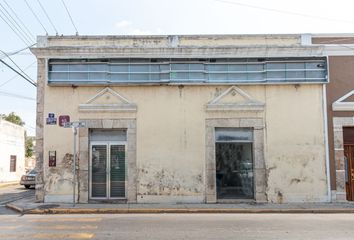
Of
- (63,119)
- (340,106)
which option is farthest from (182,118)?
(340,106)

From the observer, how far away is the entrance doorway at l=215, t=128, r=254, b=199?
15.9m

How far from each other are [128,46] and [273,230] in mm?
9107

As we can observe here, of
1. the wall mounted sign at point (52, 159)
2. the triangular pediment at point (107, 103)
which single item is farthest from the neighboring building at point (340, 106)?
the wall mounted sign at point (52, 159)

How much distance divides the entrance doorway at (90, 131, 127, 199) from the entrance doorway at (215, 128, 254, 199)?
3716 millimetres

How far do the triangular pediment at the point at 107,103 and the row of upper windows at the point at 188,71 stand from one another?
0.48 meters

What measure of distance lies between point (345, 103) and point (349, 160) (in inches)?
91.1

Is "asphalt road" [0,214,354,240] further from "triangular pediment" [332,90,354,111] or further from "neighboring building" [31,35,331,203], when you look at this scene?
"triangular pediment" [332,90,354,111]

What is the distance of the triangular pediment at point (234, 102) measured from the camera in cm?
1581

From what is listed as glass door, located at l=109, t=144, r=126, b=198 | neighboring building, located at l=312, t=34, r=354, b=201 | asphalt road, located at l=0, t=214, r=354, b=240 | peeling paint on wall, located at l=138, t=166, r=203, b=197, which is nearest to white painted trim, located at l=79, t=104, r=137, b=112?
glass door, located at l=109, t=144, r=126, b=198

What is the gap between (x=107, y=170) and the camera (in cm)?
1589

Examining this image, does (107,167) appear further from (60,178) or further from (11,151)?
(11,151)

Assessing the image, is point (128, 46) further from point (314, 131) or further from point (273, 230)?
point (273, 230)

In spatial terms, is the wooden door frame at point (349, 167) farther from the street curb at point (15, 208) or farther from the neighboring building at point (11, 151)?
the neighboring building at point (11, 151)

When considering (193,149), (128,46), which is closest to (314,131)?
(193,149)
